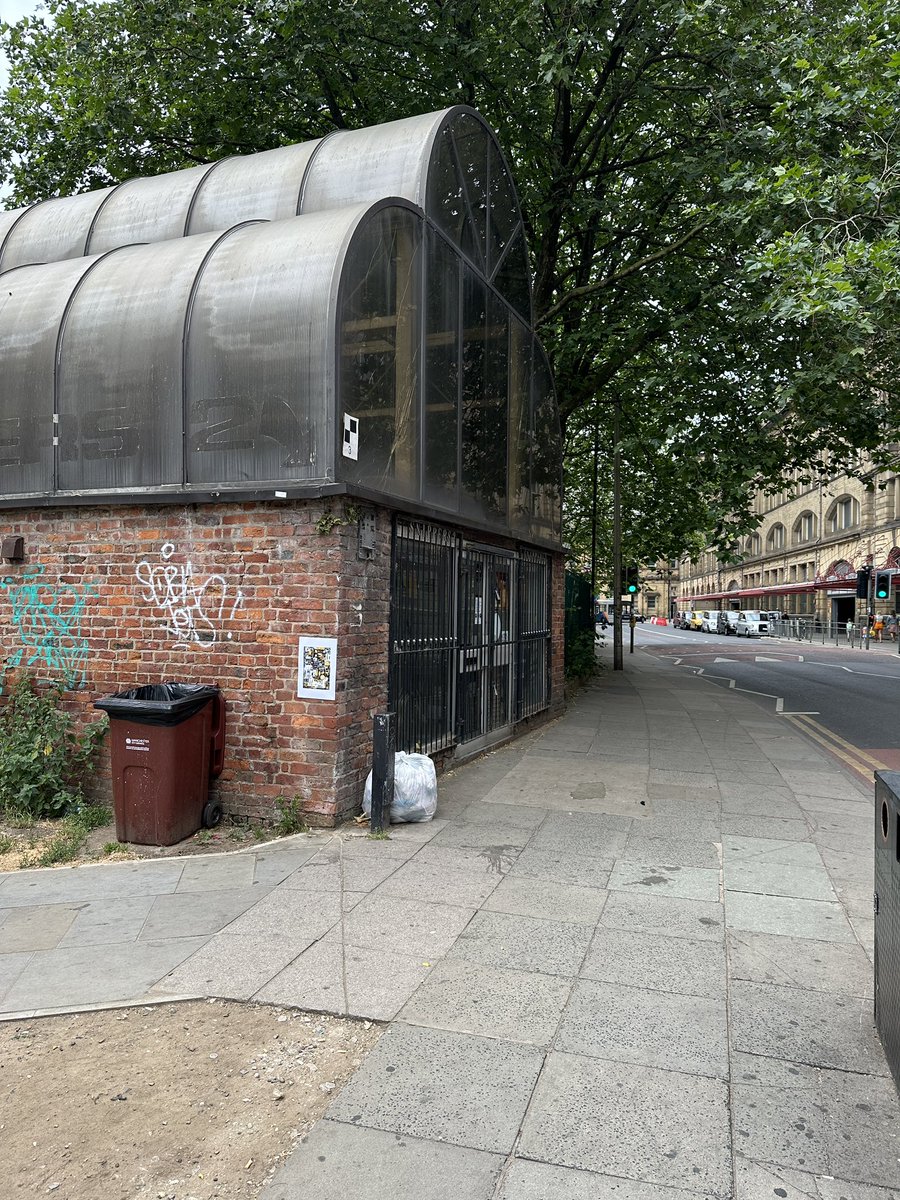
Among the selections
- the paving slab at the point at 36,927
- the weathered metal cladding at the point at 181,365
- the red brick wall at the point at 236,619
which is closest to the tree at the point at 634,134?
the weathered metal cladding at the point at 181,365

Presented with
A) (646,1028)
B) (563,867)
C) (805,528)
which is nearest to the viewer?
(646,1028)

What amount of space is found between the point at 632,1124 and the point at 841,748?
9.59m

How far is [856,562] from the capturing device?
52125 millimetres

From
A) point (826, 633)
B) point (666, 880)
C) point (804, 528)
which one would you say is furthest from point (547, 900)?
point (804, 528)

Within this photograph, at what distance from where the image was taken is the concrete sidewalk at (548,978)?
2686 mm

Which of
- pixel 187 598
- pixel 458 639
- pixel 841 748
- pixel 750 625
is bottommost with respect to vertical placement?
pixel 841 748

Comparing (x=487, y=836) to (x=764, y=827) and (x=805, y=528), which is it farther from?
(x=805, y=528)

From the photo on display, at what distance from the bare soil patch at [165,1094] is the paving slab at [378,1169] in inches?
3.7

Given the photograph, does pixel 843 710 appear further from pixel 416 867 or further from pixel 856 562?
pixel 856 562

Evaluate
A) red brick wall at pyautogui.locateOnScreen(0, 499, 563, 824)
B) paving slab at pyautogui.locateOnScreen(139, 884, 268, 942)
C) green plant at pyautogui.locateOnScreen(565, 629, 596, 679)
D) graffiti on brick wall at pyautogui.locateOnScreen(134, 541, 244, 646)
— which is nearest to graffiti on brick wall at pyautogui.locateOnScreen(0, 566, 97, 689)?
red brick wall at pyautogui.locateOnScreen(0, 499, 563, 824)

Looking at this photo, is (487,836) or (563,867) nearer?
(563,867)

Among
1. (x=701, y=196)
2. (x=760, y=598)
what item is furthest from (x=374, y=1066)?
(x=760, y=598)

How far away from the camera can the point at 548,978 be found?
3939mm

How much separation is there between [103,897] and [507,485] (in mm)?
6767
